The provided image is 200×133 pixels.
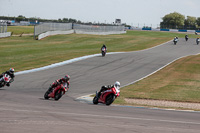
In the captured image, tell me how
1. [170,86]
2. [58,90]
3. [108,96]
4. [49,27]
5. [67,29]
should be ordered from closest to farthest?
1. [108,96]
2. [58,90]
3. [170,86]
4. [49,27]
5. [67,29]

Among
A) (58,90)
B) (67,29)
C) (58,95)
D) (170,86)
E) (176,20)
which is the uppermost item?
(176,20)

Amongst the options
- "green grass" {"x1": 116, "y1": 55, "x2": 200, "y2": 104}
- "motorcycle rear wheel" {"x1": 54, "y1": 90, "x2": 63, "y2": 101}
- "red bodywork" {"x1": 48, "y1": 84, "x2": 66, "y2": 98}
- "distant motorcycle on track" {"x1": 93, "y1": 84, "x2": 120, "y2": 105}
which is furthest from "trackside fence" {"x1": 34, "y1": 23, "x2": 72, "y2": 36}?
"distant motorcycle on track" {"x1": 93, "y1": 84, "x2": 120, "y2": 105}

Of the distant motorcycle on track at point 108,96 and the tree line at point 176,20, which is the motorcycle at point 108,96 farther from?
the tree line at point 176,20

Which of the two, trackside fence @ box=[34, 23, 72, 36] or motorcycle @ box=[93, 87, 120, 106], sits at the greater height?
trackside fence @ box=[34, 23, 72, 36]

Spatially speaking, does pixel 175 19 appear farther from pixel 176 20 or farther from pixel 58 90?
pixel 58 90

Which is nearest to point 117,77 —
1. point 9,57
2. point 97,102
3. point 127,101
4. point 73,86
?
point 73,86

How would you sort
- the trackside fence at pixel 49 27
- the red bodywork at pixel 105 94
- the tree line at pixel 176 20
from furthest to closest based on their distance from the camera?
1. the tree line at pixel 176 20
2. the trackside fence at pixel 49 27
3. the red bodywork at pixel 105 94

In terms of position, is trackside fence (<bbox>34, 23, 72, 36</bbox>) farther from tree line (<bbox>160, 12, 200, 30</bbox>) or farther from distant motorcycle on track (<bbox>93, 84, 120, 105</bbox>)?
tree line (<bbox>160, 12, 200, 30</bbox>)

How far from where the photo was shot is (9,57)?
37969mm

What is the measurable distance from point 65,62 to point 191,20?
493 feet

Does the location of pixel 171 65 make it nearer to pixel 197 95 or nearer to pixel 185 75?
pixel 185 75

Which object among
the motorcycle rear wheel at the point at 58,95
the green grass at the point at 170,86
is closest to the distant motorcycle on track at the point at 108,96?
the green grass at the point at 170,86

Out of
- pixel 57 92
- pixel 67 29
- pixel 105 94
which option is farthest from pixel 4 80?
pixel 67 29

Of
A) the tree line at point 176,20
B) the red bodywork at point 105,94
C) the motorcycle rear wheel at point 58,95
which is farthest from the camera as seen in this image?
the tree line at point 176,20
